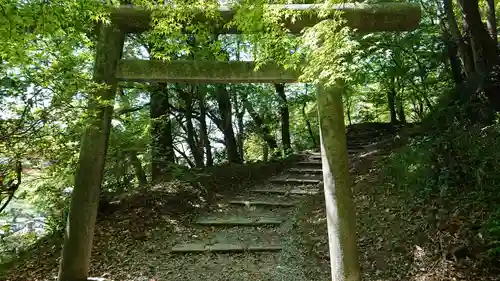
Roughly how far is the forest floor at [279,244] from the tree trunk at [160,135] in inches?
51.2

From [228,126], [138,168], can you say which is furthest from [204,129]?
[138,168]

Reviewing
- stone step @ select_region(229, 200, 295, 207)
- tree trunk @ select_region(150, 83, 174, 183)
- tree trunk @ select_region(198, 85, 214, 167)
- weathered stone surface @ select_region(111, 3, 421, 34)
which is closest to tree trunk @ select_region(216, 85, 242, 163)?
tree trunk @ select_region(198, 85, 214, 167)

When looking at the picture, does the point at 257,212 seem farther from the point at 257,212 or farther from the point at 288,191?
the point at 288,191

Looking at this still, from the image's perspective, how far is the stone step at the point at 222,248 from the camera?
15.6ft

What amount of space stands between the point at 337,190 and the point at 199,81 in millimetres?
2050

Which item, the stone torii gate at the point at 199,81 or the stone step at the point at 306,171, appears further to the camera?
the stone step at the point at 306,171

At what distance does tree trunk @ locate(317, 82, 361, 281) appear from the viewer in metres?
3.41

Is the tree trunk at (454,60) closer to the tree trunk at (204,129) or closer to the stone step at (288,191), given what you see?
the stone step at (288,191)

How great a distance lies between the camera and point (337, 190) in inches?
135

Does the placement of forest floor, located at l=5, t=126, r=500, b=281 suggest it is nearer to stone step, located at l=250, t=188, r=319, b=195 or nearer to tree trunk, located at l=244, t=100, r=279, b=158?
Result: stone step, located at l=250, t=188, r=319, b=195

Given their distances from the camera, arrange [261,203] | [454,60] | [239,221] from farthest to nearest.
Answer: [454,60], [261,203], [239,221]

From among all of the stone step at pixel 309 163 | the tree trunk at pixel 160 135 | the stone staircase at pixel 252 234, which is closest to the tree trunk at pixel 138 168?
the tree trunk at pixel 160 135

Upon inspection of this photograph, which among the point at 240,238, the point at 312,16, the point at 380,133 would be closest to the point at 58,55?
the point at 312,16

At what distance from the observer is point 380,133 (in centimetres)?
1141
